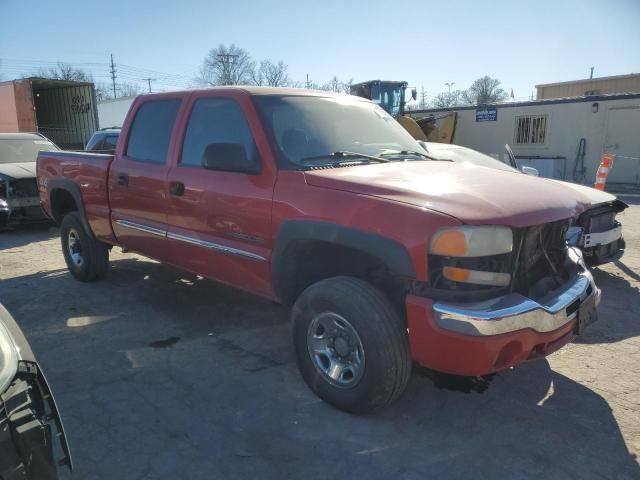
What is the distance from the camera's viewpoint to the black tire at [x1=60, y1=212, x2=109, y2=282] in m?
5.52

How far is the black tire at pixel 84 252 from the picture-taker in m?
5.52

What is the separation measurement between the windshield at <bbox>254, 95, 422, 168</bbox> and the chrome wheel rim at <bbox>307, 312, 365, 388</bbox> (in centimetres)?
103

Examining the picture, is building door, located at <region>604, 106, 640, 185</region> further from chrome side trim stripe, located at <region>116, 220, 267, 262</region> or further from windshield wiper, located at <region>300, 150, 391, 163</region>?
chrome side trim stripe, located at <region>116, 220, 267, 262</region>

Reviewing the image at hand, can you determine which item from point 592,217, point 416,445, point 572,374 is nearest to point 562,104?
point 592,217

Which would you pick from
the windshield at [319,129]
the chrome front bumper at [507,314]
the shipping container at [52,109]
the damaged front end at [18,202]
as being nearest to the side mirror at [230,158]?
the windshield at [319,129]

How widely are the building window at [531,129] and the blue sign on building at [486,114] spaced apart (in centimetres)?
96

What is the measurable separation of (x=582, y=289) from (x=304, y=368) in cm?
173

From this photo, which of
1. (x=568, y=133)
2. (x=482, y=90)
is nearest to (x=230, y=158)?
(x=568, y=133)

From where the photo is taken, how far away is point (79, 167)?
5199mm

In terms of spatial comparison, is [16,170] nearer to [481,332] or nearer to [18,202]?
[18,202]

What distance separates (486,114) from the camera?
1995cm

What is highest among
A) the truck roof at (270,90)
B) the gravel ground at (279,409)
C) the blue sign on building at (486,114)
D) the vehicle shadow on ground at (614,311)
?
the blue sign on building at (486,114)

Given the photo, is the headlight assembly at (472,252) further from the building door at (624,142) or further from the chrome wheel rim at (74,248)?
the building door at (624,142)

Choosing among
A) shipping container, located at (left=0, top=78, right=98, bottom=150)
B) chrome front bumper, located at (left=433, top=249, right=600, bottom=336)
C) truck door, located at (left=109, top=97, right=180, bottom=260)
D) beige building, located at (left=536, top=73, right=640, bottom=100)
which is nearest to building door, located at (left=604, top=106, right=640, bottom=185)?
beige building, located at (left=536, top=73, right=640, bottom=100)
